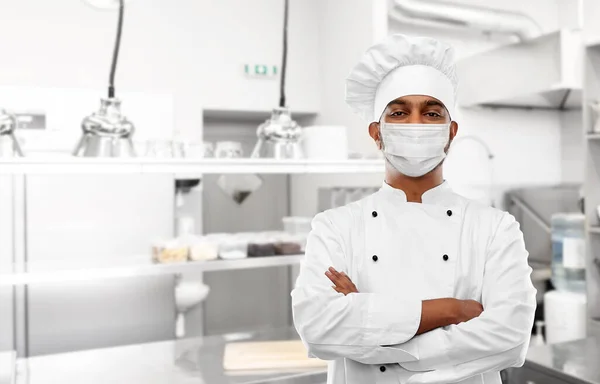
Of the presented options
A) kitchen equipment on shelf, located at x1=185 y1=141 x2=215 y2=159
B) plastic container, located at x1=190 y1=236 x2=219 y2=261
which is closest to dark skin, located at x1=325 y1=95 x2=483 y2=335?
kitchen equipment on shelf, located at x1=185 y1=141 x2=215 y2=159

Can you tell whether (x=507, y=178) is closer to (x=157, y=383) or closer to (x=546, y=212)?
(x=546, y=212)

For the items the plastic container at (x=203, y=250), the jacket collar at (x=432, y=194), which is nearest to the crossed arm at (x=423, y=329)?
the jacket collar at (x=432, y=194)

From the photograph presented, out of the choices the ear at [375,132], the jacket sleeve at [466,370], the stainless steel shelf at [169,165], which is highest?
the ear at [375,132]

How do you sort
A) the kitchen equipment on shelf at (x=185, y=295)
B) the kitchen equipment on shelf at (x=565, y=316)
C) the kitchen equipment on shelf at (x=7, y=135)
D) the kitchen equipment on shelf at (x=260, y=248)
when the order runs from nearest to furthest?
the kitchen equipment on shelf at (x=7, y=135), the kitchen equipment on shelf at (x=260, y=248), the kitchen equipment on shelf at (x=565, y=316), the kitchen equipment on shelf at (x=185, y=295)

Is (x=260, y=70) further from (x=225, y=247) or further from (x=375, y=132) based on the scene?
(x=375, y=132)

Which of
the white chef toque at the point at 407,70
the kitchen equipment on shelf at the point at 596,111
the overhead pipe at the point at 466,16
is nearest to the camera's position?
the white chef toque at the point at 407,70

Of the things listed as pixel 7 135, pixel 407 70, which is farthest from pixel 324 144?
Answer: pixel 7 135

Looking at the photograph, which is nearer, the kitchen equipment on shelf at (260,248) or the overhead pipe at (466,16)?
the kitchen equipment on shelf at (260,248)

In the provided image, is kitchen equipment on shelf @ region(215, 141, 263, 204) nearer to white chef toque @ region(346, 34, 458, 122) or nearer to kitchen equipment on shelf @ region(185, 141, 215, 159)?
kitchen equipment on shelf @ region(185, 141, 215, 159)

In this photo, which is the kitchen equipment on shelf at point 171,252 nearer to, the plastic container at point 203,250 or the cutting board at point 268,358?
the plastic container at point 203,250

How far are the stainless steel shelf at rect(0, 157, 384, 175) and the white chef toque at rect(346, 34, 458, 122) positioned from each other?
2.43 ft

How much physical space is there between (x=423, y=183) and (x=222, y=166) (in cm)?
87

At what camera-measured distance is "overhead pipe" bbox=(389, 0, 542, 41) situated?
314 centimetres

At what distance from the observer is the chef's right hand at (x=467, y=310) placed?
1.13m
